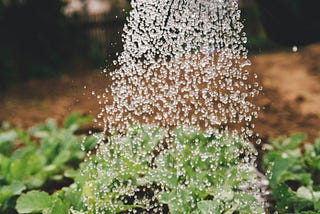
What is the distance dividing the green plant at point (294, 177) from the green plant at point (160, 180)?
5.5 inches

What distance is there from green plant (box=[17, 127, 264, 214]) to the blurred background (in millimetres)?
1624

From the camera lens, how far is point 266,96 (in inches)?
217

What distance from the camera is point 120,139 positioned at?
8.73 ft

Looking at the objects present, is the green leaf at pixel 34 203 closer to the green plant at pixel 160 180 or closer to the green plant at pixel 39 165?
the green plant at pixel 160 180

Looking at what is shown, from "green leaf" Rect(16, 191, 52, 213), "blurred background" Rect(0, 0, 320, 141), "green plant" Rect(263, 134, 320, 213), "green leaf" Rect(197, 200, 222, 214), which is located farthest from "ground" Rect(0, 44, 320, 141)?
"green leaf" Rect(16, 191, 52, 213)

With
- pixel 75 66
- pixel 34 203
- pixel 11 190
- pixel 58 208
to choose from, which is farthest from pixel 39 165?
pixel 75 66

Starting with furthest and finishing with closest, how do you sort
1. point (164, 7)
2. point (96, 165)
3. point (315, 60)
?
point (315, 60) → point (96, 165) → point (164, 7)

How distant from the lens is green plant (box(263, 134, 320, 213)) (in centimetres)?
245

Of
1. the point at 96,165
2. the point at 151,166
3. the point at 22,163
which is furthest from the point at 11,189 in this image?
the point at 151,166

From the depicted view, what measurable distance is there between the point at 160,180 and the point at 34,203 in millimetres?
606

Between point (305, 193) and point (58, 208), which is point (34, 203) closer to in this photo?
point (58, 208)

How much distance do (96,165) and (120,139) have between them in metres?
0.18

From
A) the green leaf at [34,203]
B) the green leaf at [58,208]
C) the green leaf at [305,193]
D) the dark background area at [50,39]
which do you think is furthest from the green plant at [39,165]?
the dark background area at [50,39]

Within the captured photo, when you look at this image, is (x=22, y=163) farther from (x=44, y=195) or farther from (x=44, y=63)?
(x=44, y=63)
